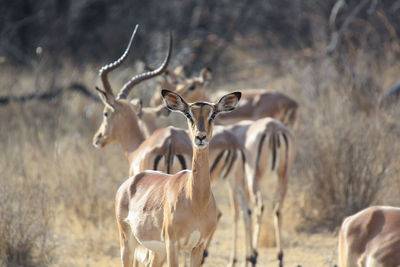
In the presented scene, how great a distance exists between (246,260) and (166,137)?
162 cm

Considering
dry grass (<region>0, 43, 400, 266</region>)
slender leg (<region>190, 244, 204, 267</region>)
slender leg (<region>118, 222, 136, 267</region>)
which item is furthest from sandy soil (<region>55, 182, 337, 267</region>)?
slender leg (<region>190, 244, 204, 267</region>)

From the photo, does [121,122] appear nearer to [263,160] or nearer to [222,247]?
[263,160]

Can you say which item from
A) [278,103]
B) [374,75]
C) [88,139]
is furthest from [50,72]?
[374,75]

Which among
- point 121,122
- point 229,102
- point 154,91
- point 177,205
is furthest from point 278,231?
point 154,91

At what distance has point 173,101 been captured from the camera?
14.0ft

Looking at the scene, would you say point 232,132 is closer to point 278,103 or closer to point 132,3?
point 278,103

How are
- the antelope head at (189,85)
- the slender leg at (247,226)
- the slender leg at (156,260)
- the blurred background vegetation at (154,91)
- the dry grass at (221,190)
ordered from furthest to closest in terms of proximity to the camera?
the antelope head at (189,85), the blurred background vegetation at (154,91), the slender leg at (247,226), the dry grass at (221,190), the slender leg at (156,260)

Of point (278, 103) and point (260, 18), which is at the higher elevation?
point (260, 18)

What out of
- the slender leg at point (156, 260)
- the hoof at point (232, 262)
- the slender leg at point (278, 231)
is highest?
the slender leg at point (156, 260)

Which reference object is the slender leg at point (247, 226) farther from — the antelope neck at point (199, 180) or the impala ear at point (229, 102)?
the antelope neck at point (199, 180)

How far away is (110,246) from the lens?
269 inches

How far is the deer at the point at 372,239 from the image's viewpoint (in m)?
3.67

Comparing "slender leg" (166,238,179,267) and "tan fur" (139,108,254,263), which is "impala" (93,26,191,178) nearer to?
"tan fur" (139,108,254,263)

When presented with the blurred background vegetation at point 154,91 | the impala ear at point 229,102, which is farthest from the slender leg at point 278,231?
the impala ear at point 229,102
